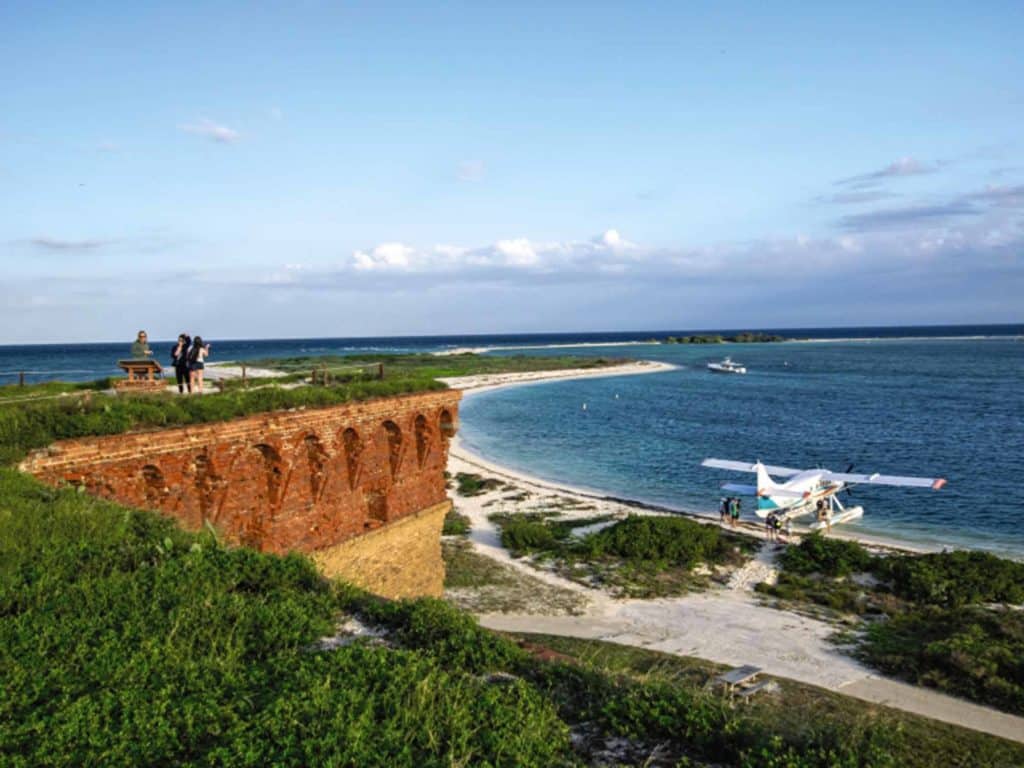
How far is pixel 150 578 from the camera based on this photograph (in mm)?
8359

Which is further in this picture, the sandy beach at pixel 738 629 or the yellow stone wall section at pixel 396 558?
the yellow stone wall section at pixel 396 558

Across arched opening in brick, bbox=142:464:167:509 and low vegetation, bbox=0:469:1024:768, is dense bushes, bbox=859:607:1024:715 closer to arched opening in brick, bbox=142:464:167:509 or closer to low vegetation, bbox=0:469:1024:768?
low vegetation, bbox=0:469:1024:768

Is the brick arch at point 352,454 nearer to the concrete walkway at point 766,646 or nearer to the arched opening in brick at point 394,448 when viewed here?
the arched opening in brick at point 394,448

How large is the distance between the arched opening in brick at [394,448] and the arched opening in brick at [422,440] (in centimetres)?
92

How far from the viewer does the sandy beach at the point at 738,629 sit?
1450 cm

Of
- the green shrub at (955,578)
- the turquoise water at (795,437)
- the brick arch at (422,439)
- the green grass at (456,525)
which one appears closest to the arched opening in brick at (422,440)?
the brick arch at (422,439)

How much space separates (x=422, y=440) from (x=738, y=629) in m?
9.73

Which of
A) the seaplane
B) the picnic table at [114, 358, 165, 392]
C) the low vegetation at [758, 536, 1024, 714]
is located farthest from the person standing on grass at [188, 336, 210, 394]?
the seaplane

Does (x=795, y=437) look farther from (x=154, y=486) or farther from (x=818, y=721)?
(x=818, y=721)

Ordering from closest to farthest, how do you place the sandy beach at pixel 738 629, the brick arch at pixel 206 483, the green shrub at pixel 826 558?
the brick arch at pixel 206 483
the sandy beach at pixel 738 629
the green shrub at pixel 826 558

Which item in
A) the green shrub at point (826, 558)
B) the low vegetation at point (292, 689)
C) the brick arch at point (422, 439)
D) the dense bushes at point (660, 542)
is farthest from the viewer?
the dense bushes at point (660, 542)

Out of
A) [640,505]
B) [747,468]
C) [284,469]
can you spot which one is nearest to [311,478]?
[284,469]

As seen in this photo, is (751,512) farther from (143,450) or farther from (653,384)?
(653,384)

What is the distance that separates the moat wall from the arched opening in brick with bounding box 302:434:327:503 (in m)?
0.02
